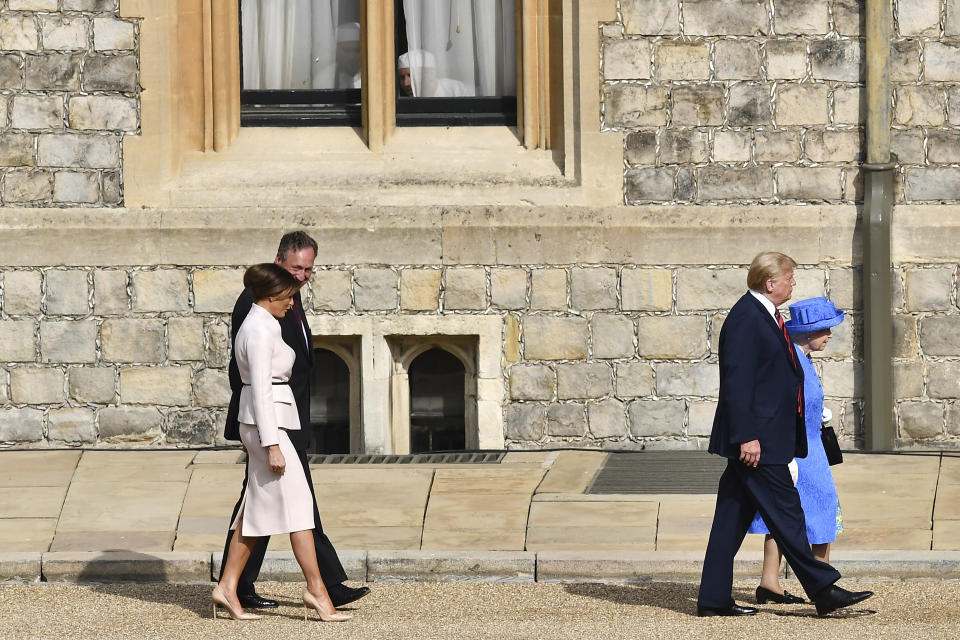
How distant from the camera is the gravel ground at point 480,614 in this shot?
6.58 m

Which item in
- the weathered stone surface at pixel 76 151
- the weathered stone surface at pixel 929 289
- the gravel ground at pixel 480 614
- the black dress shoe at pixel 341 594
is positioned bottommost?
the gravel ground at pixel 480 614

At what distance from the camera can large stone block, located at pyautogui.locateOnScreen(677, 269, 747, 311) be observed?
34.8 ft

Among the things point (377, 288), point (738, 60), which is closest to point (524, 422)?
point (377, 288)

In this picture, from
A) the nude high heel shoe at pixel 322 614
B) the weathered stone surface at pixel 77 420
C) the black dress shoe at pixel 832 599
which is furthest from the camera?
the weathered stone surface at pixel 77 420

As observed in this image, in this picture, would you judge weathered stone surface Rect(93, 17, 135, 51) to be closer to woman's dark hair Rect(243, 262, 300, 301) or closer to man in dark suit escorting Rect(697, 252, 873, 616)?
woman's dark hair Rect(243, 262, 300, 301)

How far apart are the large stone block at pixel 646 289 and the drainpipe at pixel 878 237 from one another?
4.06 feet

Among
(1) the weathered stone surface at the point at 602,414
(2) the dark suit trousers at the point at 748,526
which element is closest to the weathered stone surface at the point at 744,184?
(1) the weathered stone surface at the point at 602,414

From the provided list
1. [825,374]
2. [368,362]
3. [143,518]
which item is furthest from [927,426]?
[143,518]

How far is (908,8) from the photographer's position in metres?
10.6

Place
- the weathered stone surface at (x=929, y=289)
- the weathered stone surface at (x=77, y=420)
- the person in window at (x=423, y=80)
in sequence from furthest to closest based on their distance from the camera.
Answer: the person in window at (x=423, y=80) < the weathered stone surface at (x=77, y=420) < the weathered stone surface at (x=929, y=289)

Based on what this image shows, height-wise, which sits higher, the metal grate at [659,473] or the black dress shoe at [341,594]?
the metal grate at [659,473]

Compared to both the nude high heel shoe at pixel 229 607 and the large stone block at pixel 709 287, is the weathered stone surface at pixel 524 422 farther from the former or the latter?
the nude high heel shoe at pixel 229 607

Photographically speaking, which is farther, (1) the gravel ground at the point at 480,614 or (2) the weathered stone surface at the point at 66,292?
(2) the weathered stone surface at the point at 66,292

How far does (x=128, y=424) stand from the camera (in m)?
10.8
